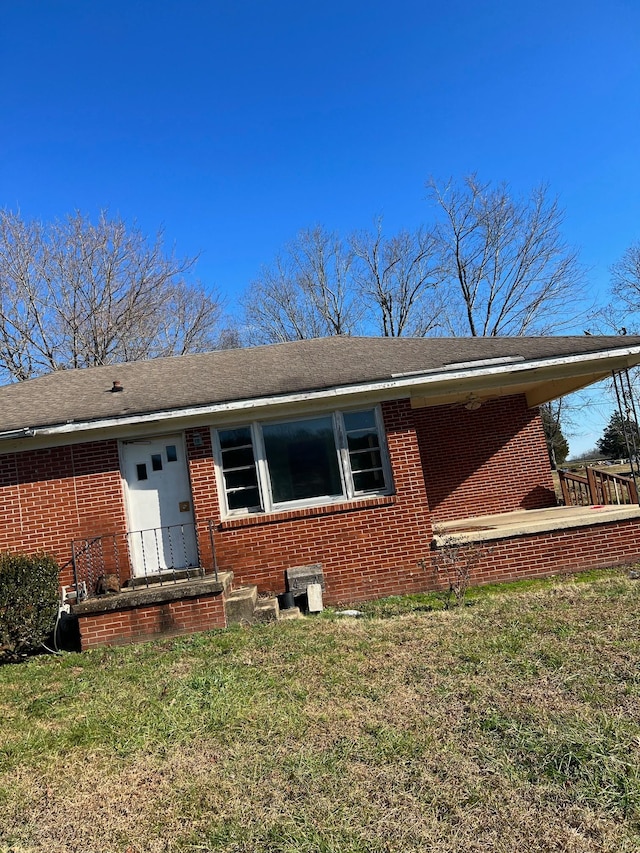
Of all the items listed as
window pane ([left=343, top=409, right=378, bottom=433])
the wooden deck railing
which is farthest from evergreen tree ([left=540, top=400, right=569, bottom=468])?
window pane ([left=343, top=409, right=378, bottom=433])

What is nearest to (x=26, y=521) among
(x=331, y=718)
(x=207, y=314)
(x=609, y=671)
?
(x=331, y=718)

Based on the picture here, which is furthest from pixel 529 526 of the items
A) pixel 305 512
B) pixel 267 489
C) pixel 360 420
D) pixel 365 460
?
pixel 267 489

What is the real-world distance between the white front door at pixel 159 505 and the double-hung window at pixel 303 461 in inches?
27.8

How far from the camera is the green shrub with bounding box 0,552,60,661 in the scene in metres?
6.34

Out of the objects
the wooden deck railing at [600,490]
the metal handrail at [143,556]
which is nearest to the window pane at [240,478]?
the metal handrail at [143,556]

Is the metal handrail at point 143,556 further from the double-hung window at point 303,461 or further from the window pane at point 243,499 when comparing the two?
the double-hung window at point 303,461

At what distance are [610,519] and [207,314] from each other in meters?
22.7

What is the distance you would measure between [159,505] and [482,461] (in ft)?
22.0

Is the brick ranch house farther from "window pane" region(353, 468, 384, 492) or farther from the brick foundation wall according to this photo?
the brick foundation wall

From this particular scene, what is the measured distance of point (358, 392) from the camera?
25.8 ft

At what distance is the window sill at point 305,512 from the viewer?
7.93 m

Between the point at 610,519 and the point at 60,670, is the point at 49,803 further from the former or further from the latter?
the point at 610,519

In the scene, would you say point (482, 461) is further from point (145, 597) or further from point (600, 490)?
point (145, 597)

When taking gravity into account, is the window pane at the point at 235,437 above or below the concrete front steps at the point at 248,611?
above
